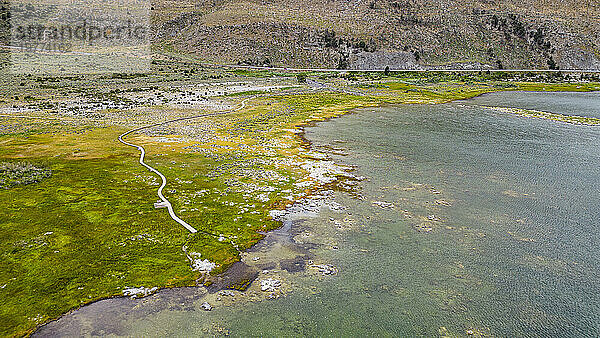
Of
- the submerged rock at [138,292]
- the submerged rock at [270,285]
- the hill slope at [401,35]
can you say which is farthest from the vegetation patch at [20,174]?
the hill slope at [401,35]

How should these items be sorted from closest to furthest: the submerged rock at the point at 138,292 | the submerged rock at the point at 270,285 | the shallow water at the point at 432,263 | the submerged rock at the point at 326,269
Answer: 1. the shallow water at the point at 432,263
2. the submerged rock at the point at 138,292
3. the submerged rock at the point at 270,285
4. the submerged rock at the point at 326,269

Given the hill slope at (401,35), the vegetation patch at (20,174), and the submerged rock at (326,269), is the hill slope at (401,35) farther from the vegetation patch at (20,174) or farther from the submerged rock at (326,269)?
the submerged rock at (326,269)

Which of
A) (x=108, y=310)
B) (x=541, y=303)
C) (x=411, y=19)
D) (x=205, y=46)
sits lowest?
(x=108, y=310)

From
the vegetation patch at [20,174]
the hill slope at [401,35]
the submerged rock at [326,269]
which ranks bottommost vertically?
the vegetation patch at [20,174]

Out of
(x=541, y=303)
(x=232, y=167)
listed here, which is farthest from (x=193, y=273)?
(x=232, y=167)

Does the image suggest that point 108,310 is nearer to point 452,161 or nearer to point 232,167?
point 232,167

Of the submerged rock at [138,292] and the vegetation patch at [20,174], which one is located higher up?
the submerged rock at [138,292]

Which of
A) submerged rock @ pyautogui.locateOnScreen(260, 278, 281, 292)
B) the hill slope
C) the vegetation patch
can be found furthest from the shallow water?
the hill slope

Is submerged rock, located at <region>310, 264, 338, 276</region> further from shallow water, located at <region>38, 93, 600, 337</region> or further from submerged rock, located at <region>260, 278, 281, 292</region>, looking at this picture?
submerged rock, located at <region>260, 278, 281, 292</region>
